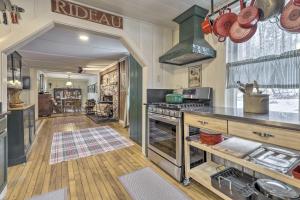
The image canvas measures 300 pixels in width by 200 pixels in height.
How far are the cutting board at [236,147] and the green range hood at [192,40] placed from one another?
3.92 feet

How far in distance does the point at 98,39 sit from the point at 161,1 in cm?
199

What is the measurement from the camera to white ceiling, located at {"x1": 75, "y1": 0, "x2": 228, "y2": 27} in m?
2.11

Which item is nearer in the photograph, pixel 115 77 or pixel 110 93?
pixel 115 77

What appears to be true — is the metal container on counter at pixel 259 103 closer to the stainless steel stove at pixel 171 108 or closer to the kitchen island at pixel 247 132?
the kitchen island at pixel 247 132

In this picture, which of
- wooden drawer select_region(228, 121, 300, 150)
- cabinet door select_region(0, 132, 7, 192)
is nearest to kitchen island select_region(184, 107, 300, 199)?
wooden drawer select_region(228, 121, 300, 150)

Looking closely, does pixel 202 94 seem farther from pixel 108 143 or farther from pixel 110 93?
pixel 110 93

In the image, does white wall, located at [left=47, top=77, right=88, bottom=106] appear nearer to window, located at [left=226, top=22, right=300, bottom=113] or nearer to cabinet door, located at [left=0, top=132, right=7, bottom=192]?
cabinet door, located at [left=0, top=132, right=7, bottom=192]

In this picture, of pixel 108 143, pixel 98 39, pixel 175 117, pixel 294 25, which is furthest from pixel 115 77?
pixel 294 25

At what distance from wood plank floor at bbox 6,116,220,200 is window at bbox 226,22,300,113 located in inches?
50.8

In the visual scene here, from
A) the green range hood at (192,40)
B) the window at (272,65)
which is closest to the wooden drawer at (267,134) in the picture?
the window at (272,65)

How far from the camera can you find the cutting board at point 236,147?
4.65ft

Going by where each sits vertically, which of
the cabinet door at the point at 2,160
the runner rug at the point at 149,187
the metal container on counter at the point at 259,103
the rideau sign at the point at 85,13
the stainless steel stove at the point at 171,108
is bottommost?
the runner rug at the point at 149,187

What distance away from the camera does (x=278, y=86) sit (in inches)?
64.5

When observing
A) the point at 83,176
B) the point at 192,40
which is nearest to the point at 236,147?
the point at 192,40
